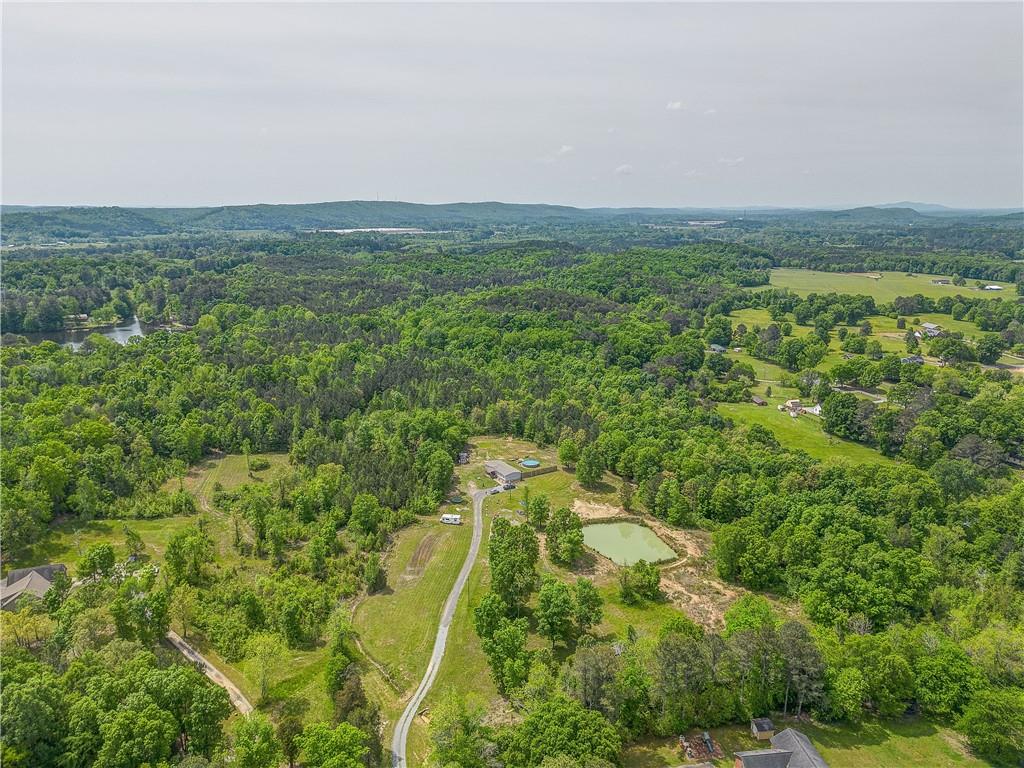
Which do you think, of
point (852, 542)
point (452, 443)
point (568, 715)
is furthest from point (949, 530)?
point (452, 443)

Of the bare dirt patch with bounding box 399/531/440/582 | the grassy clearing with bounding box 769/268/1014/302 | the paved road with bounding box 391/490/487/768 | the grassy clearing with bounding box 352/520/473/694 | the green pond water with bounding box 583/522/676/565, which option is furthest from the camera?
the grassy clearing with bounding box 769/268/1014/302

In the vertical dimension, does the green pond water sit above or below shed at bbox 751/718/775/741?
below

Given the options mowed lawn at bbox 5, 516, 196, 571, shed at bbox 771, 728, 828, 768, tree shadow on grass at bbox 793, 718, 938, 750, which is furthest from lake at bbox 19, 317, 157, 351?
tree shadow on grass at bbox 793, 718, 938, 750

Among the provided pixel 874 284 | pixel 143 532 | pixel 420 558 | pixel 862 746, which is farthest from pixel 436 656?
pixel 874 284

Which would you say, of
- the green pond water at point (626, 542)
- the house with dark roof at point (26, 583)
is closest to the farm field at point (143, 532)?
the house with dark roof at point (26, 583)

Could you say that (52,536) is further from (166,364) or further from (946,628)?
(946,628)

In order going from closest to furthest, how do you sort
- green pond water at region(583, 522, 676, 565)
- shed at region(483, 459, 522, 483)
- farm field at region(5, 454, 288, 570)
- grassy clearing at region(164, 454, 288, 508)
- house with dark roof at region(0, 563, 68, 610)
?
1. house with dark roof at region(0, 563, 68, 610)
2. farm field at region(5, 454, 288, 570)
3. green pond water at region(583, 522, 676, 565)
4. grassy clearing at region(164, 454, 288, 508)
5. shed at region(483, 459, 522, 483)

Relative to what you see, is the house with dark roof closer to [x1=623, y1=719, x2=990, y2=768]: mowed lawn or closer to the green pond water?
[x1=623, y1=719, x2=990, y2=768]: mowed lawn

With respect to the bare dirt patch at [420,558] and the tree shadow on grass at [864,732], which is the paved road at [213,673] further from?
the tree shadow on grass at [864,732]
